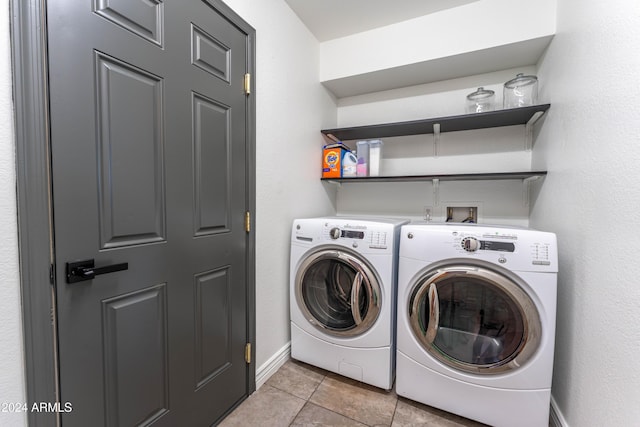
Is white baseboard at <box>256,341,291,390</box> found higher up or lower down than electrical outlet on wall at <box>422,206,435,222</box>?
lower down

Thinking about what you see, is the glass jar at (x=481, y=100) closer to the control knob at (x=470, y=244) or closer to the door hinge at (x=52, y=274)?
the control knob at (x=470, y=244)

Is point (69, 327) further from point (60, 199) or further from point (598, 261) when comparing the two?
point (598, 261)

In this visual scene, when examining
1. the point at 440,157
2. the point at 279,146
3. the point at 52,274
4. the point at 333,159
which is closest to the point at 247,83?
the point at 279,146

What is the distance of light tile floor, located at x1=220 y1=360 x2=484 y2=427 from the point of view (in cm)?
137

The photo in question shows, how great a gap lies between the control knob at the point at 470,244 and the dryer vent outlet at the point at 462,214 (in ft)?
2.95

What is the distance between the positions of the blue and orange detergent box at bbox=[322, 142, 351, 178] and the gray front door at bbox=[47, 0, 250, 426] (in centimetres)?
89

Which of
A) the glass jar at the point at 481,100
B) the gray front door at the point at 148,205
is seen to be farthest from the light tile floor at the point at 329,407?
the glass jar at the point at 481,100

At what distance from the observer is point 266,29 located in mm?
1565

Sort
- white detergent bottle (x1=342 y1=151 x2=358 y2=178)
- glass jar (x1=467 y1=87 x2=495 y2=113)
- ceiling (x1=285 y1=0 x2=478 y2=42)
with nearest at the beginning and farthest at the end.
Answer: ceiling (x1=285 y1=0 x2=478 y2=42), glass jar (x1=467 y1=87 x2=495 y2=113), white detergent bottle (x1=342 y1=151 x2=358 y2=178)

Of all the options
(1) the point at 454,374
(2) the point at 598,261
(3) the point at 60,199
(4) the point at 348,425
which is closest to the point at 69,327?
(3) the point at 60,199

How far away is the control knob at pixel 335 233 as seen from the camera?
5.23 ft

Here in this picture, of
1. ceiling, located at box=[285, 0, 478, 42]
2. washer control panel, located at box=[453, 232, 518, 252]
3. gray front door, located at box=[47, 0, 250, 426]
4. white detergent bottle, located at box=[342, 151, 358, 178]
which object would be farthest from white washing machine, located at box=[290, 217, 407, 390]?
ceiling, located at box=[285, 0, 478, 42]

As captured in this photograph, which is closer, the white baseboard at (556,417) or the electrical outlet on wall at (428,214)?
A: the white baseboard at (556,417)

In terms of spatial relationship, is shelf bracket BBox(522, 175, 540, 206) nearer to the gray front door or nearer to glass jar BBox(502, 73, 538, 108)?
glass jar BBox(502, 73, 538, 108)
